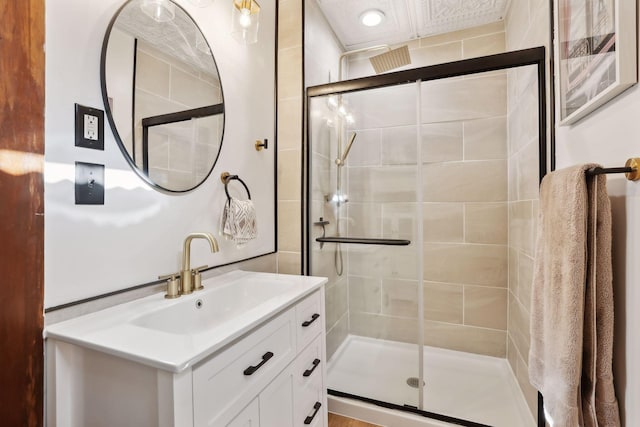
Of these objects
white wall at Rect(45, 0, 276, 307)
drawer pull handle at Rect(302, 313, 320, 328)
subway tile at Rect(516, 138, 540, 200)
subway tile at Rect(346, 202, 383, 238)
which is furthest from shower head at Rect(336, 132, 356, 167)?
drawer pull handle at Rect(302, 313, 320, 328)

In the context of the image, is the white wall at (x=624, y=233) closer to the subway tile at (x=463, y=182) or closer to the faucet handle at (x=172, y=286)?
the subway tile at (x=463, y=182)

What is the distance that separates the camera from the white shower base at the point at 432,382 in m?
1.58

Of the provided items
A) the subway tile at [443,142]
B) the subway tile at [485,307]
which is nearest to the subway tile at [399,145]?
the subway tile at [443,142]

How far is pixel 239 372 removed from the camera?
771 mm

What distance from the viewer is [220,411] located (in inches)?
27.5

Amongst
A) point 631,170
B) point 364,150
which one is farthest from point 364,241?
point 631,170

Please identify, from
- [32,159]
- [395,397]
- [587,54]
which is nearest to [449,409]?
[395,397]

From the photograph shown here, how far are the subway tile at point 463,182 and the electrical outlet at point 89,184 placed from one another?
5.92ft

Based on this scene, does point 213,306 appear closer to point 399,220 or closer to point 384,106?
point 399,220

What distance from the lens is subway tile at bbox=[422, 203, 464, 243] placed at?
2.11 metres

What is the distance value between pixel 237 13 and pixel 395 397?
2.19m

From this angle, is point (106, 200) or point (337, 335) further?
point (337, 335)

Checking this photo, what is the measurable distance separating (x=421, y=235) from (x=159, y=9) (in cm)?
176

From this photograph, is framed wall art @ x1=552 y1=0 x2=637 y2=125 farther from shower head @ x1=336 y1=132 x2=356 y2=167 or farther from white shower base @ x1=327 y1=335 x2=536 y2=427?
white shower base @ x1=327 y1=335 x2=536 y2=427
